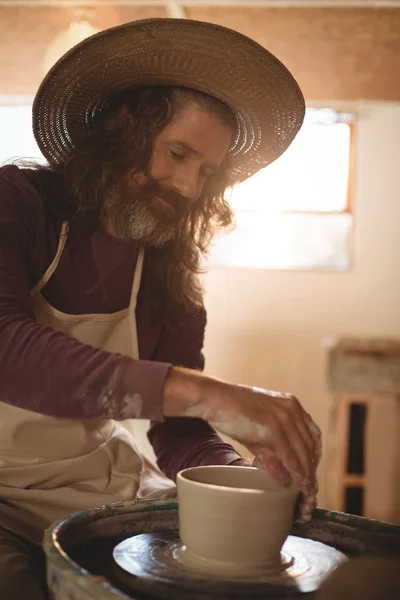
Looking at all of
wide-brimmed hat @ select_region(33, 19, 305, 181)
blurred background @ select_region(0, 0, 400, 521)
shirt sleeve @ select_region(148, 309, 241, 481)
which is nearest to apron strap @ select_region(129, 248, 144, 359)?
shirt sleeve @ select_region(148, 309, 241, 481)

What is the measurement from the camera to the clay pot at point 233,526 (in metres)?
0.79

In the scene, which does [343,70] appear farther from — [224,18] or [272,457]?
[272,457]

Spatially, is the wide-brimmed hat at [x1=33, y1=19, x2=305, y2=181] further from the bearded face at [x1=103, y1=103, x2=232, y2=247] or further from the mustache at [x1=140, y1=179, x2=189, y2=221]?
the mustache at [x1=140, y1=179, x2=189, y2=221]

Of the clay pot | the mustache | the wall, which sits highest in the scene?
the wall

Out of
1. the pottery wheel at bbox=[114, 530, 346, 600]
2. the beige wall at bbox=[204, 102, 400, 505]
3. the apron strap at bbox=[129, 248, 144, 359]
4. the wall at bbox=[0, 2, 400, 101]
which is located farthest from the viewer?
the beige wall at bbox=[204, 102, 400, 505]

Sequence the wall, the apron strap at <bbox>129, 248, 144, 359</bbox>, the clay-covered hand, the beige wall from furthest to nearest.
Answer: the beige wall < the wall < the apron strap at <bbox>129, 248, 144, 359</bbox> < the clay-covered hand

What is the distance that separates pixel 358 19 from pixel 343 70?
28 cm

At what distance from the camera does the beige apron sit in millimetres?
1116

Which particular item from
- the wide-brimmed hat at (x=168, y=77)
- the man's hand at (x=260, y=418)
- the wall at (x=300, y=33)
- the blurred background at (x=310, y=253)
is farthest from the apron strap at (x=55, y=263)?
the blurred background at (x=310, y=253)

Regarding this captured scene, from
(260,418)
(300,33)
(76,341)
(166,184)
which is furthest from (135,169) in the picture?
(300,33)

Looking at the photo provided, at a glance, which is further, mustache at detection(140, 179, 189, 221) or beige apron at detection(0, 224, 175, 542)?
mustache at detection(140, 179, 189, 221)

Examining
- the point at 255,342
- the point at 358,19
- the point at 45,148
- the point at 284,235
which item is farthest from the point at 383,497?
the point at 45,148

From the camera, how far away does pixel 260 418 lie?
0.82m

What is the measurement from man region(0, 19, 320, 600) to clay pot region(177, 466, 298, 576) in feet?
0.33
